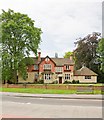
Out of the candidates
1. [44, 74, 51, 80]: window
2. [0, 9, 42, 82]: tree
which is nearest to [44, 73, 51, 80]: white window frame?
[44, 74, 51, 80]: window

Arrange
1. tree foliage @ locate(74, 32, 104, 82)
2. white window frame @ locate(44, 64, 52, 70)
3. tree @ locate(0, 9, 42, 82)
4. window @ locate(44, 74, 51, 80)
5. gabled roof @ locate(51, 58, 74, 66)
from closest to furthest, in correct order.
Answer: tree @ locate(0, 9, 42, 82), window @ locate(44, 74, 51, 80), white window frame @ locate(44, 64, 52, 70), gabled roof @ locate(51, 58, 74, 66), tree foliage @ locate(74, 32, 104, 82)

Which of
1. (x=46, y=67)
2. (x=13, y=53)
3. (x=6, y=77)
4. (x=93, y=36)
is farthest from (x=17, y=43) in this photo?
(x=93, y=36)

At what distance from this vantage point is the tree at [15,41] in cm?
5912

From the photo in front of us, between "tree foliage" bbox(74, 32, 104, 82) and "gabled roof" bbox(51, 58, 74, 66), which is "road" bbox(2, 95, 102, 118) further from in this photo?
"tree foliage" bbox(74, 32, 104, 82)

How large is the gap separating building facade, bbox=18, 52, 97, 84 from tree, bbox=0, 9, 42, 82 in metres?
8.91

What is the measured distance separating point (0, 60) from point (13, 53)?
13.4 feet

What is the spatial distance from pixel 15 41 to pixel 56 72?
1439 cm

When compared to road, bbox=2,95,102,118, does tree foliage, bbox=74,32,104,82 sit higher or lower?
higher

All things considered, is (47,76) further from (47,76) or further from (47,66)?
(47,66)

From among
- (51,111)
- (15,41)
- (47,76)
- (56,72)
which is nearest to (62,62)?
(56,72)

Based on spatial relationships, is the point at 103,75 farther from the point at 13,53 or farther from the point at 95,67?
the point at 13,53

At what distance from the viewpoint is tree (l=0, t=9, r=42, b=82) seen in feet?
194

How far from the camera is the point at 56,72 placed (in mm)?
70375

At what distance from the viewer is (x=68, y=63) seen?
7119cm
